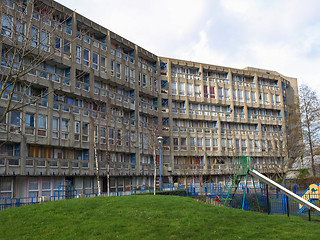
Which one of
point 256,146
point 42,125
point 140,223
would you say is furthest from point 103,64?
point 256,146

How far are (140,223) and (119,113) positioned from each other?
3439 centimetres

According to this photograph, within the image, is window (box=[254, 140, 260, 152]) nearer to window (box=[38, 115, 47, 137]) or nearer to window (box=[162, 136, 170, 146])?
window (box=[162, 136, 170, 146])

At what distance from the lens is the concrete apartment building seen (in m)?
32.3

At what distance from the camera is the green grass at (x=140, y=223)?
1223 centimetres

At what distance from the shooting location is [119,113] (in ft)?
154

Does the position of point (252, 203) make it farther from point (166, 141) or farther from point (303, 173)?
point (303, 173)

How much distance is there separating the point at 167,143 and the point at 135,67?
45.0 ft

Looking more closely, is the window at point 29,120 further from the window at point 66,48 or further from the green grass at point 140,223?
the green grass at point 140,223

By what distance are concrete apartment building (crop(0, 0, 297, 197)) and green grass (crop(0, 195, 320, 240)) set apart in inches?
334

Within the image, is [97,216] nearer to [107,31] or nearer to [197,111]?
[107,31]

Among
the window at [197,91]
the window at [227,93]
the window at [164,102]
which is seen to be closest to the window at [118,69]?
the window at [164,102]

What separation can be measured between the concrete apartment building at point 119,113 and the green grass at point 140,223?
27.8 ft

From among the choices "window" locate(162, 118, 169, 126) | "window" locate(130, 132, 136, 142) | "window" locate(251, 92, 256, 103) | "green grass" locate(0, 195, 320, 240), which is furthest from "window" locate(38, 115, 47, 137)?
"window" locate(251, 92, 256, 103)

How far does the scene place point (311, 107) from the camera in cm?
4841
